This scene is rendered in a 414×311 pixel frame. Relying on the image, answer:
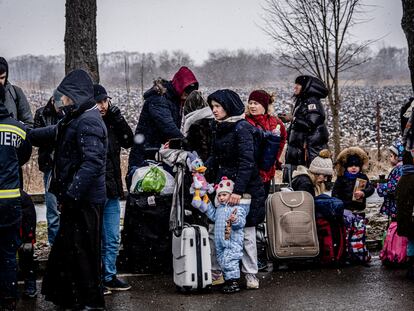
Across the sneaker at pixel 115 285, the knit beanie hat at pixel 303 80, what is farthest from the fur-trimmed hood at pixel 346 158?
the sneaker at pixel 115 285

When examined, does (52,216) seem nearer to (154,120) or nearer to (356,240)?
(154,120)

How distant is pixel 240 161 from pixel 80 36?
12.4ft

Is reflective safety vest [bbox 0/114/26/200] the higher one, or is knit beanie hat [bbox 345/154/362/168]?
reflective safety vest [bbox 0/114/26/200]

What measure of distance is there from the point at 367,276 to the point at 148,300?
2.47m

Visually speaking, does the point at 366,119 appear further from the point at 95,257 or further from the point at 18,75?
the point at 95,257

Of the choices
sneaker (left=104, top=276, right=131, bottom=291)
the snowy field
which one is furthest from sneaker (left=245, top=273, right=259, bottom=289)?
the snowy field

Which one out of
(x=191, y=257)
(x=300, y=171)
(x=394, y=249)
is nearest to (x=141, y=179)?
(x=191, y=257)

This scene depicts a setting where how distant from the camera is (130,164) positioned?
8297 millimetres

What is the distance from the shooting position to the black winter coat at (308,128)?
9341 millimetres

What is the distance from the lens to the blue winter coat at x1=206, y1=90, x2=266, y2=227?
725cm

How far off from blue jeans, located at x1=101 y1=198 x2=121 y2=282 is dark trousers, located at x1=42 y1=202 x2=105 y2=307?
83 cm

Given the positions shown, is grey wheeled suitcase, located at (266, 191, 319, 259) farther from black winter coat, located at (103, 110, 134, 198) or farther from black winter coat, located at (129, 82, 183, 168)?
black winter coat, located at (103, 110, 134, 198)

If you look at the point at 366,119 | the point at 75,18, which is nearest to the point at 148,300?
the point at 75,18

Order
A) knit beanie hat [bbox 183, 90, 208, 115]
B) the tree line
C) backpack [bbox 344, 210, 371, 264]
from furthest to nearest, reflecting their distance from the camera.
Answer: the tree line → backpack [bbox 344, 210, 371, 264] → knit beanie hat [bbox 183, 90, 208, 115]
